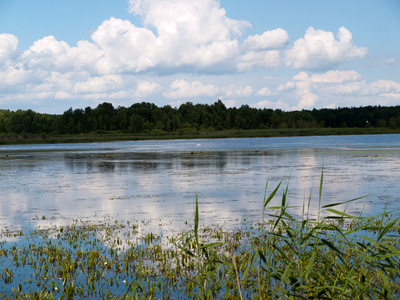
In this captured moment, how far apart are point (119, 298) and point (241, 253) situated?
3310 mm

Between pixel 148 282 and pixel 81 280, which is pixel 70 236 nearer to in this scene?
pixel 81 280

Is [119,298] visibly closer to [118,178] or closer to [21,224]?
[21,224]

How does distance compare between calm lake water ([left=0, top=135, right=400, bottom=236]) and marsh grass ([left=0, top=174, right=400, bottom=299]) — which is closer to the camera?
marsh grass ([left=0, top=174, right=400, bottom=299])

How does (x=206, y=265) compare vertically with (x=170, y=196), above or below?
above

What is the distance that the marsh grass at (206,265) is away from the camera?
7281 millimetres

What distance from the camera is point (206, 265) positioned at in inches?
365

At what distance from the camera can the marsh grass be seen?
7.28 metres

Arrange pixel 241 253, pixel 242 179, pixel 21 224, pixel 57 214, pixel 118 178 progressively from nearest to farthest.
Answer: pixel 241 253 < pixel 21 224 < pixel 57 214 < pixel 242 179 < pixel 118 178

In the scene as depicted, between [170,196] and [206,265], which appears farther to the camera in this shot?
[170,196]

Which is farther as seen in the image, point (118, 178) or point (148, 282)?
point (118, 178)

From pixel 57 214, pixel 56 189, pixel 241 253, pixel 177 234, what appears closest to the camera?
pixel 241 253

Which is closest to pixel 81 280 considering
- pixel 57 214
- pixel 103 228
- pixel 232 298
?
pixel 232 298

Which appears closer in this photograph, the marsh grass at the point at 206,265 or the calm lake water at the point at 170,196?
the marsh grass at the point at 206,265

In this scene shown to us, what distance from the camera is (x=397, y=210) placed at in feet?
50.1
